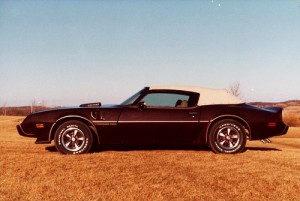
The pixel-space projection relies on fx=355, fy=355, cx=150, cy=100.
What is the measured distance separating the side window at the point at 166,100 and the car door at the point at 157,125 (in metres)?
0.15

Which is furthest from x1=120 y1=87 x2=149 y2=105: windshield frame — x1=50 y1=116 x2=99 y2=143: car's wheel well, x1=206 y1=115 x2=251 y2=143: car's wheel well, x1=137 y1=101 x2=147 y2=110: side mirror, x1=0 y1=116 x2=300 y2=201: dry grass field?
x1=206 y1=115 x2=251 y2=143: car's wheel well

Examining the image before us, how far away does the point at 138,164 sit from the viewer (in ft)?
17.0

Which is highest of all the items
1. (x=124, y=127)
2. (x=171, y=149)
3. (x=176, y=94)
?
(x=176, y=94)

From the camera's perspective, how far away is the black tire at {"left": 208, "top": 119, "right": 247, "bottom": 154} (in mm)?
6500

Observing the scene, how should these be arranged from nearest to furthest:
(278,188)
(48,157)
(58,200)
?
(58,200) < (278,188) < (48,157)

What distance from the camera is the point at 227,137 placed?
655cm

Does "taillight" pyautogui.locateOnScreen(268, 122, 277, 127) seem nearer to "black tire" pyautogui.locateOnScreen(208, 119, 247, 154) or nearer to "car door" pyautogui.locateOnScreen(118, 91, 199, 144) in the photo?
"black tire" pyautogui.locateOnScreen(208, 119, 247, 154)

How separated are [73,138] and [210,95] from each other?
2.74 metres

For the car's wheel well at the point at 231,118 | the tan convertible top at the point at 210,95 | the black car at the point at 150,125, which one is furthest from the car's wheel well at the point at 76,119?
the car's wheel well at the point at 231,118

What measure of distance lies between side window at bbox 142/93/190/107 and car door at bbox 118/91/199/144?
0.15 m

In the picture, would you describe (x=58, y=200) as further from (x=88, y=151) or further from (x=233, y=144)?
(x=233, y=144)

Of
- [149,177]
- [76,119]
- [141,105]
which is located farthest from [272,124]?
[76,119]

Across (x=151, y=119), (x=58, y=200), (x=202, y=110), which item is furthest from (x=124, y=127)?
(x=58, y=200)

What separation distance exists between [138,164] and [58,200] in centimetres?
183
